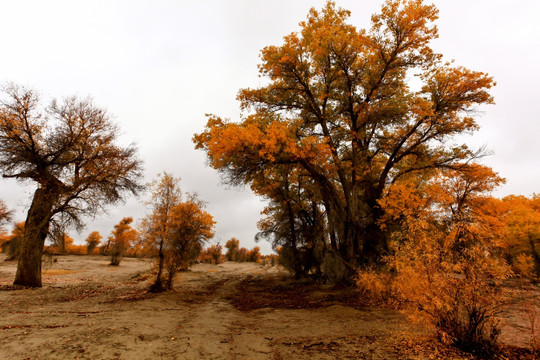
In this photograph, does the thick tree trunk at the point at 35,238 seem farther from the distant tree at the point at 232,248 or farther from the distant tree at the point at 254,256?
the distant tree at the point at 254,256

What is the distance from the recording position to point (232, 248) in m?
90.1

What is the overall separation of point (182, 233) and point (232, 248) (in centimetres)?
8117

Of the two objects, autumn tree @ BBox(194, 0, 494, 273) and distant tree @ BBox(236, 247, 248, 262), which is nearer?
autumn tree @ BBox(194, 0, 494, 273)

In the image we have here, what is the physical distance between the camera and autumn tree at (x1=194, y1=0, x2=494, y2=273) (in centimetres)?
1153

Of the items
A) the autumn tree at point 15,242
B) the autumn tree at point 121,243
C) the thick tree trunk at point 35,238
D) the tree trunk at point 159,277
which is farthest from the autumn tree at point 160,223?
the autumn tree at point 121,243

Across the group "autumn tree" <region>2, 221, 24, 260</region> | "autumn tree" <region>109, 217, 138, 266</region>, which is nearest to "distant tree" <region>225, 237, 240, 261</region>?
"autumn tree" <region>109, 217, 138, 266</region>

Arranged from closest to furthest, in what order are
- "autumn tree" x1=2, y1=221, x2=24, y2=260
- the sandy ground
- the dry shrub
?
the dry shrub < the sandy ground < "autumn tree" x1=2, y1=221, x2=24, y2=260

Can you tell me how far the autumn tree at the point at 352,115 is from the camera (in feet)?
37.8

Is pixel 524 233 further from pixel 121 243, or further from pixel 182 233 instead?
pixel 121 243

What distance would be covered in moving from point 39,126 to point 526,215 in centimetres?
3815

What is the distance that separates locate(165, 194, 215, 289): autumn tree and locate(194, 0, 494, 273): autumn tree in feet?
8.68

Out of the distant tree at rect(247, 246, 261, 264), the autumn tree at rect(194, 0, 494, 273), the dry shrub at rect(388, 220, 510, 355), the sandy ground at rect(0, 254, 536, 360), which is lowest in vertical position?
the distant tree at rect(247, 246, 261, 264)

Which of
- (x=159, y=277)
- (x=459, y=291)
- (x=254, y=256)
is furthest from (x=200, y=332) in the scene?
(x=254, y=256)

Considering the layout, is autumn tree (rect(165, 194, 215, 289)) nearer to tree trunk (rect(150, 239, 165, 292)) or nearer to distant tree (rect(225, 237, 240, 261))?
tree trunk (rect(150, 239, 165, 292))
